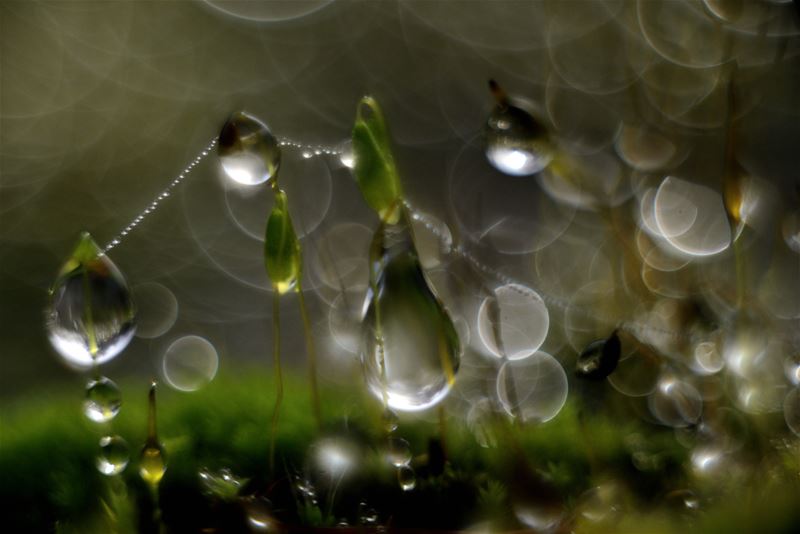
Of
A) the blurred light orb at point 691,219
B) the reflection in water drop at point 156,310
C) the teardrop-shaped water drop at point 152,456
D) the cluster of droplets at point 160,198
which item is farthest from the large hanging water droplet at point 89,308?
the reflection in water drop at point 156,310

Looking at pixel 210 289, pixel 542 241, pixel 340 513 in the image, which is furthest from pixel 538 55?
pixel 340 513

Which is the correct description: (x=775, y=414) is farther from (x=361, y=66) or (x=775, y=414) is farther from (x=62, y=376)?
(x=361, y=66)

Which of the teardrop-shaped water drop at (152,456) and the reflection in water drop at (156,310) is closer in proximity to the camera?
the teardrop-shaped water drop at (152,456)

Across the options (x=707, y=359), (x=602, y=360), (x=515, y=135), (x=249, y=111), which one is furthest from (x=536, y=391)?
(x=249, y=111)

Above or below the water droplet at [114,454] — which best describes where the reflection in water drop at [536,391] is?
above

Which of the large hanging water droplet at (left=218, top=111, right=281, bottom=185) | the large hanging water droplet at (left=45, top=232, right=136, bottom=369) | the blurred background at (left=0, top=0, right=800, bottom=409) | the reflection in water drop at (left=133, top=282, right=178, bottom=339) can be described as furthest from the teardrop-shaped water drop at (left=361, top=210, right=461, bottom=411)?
the reflection in water drop at (left=133, top=282, right=178, bottom=339)

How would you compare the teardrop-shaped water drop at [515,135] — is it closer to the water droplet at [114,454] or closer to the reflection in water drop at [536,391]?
the reflection in water drop at [536,391]
